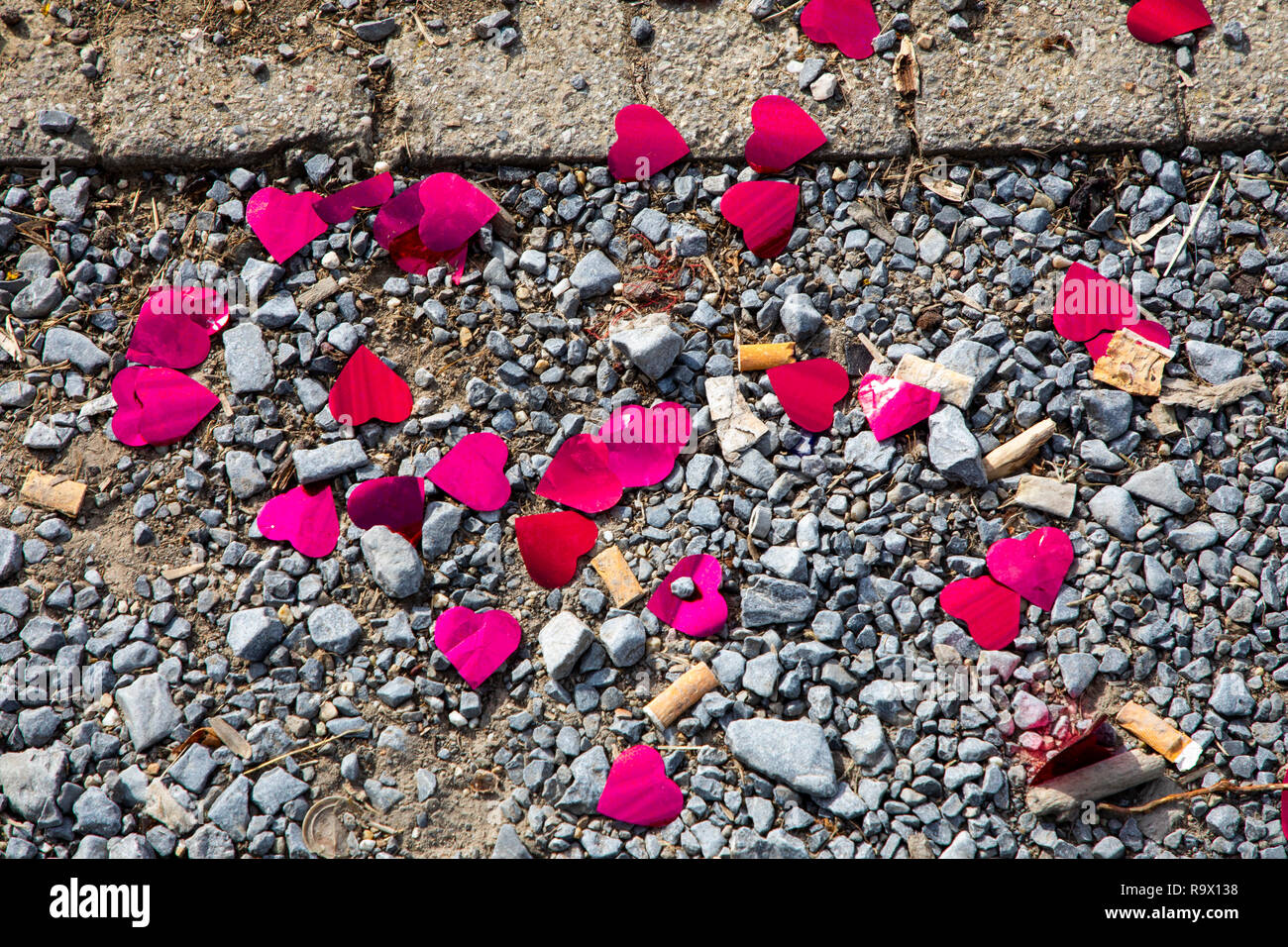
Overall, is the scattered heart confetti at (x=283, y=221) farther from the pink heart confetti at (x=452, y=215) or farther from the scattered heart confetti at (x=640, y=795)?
the scattered heart confetti at (x=640, y=795)

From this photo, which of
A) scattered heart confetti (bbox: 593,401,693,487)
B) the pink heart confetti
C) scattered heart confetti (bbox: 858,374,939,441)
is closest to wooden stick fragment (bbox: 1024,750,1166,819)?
scattered heart confetti (bbox: 858,374,939,441)

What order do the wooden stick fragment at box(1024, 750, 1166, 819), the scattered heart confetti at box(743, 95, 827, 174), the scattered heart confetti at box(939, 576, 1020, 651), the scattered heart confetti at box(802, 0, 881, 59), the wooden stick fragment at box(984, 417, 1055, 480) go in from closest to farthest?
the wooden stick fragment at box(1024, 750, 1166, 819) < the scattered heart confetti at box(939, 576, 1020, 651) < the wooden stick fragment at box(984, 417, 1055, 480) < the scattered heart confetti at box(743, 95, 827, 174) < the scattered heart confetti at box(802, 0, 881, 59)

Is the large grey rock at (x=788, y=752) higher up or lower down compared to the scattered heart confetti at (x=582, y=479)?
lower down

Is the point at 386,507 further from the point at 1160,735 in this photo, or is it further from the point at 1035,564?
the point at 1160,735

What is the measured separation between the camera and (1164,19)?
7.98 ft

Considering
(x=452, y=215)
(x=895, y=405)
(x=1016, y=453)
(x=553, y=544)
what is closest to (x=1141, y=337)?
(x=1016, y=453)

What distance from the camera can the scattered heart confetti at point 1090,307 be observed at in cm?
223

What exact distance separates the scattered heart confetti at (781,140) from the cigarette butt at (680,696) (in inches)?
52.2

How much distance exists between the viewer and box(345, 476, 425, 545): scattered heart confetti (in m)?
2.12

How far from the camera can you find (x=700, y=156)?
2.40 m

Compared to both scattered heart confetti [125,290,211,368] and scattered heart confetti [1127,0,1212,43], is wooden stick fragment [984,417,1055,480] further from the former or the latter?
scattered heart confetti [125,290,211,368]

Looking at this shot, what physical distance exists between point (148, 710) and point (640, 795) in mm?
1123

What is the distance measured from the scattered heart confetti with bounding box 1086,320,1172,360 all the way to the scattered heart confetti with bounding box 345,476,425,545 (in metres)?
1.69

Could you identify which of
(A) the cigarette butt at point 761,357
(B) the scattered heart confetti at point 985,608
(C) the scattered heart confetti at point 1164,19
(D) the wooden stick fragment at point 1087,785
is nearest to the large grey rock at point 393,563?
(A) the cigarette butt at point 761,357
